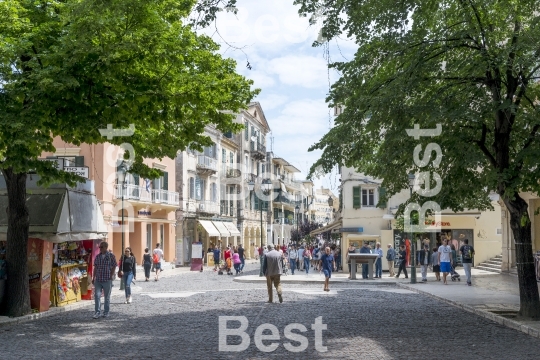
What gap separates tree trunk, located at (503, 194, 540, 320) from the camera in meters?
14.3

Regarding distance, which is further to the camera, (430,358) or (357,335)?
(357,335)

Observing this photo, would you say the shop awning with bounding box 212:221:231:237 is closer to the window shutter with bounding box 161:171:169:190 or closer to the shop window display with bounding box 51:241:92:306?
the window shutter with bounding box 161:171:169:190

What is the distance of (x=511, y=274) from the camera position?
3019 centimetres

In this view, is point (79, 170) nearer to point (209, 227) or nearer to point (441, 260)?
point (441, 260)

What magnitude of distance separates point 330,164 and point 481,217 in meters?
26.4

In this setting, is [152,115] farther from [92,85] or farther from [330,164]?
[330,164]

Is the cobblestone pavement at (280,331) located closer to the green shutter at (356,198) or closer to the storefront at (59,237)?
the storefront at (59,237)

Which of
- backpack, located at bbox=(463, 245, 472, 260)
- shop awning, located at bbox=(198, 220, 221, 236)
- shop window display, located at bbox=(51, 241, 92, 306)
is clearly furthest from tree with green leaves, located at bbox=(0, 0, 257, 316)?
shop awning, located at bbox=(198, 220, 221, 236)

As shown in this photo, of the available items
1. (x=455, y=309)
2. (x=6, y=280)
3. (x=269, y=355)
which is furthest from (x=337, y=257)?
(x=269, y=355)

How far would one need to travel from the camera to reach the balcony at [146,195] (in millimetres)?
40644

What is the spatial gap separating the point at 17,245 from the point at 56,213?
159 centimetres

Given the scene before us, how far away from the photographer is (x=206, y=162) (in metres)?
56.2

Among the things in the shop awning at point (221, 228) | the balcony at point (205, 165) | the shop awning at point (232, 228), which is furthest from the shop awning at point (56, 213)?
the shop awning at point (232, 228)

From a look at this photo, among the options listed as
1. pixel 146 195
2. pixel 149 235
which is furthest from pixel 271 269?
pixel 149 235
